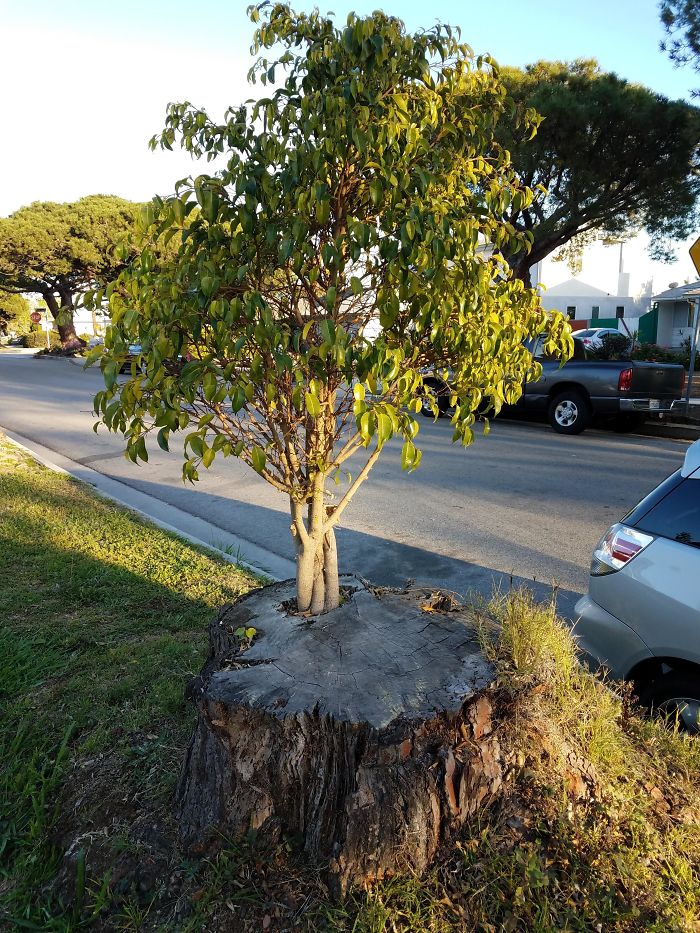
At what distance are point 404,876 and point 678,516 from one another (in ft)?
6.36

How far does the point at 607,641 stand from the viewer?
10.5 feet

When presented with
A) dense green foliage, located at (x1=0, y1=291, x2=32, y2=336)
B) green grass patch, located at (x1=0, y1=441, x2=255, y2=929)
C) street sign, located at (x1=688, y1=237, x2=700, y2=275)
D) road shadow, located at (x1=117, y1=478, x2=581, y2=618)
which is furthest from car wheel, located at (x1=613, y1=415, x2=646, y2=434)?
dense green foliage, located at (x1=0, y1=291, x2=32, y2=336)

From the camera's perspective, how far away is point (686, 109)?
58.5ft

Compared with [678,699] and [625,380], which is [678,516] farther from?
[625,380]

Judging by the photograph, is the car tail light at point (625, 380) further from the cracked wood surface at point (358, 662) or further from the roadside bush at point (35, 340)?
the roadside bush at point (35, 340)

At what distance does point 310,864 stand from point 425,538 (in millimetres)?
4449

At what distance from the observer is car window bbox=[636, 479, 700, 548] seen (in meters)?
2.99

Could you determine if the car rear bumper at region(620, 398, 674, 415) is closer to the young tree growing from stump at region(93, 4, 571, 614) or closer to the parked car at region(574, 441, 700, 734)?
the parked car at region(574, 441, 700, 734)

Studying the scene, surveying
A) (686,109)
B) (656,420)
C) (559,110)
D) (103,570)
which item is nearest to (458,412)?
(103,570)

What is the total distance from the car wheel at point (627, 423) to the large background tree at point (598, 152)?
5.92m

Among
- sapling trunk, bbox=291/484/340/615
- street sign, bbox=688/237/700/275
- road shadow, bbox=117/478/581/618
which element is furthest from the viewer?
street sign, bbox=688/237/700/275

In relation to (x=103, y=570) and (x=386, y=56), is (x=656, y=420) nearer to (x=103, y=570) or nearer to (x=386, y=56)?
(x=103, y=570)

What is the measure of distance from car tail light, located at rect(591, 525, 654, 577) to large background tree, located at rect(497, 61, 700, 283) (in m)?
14.9

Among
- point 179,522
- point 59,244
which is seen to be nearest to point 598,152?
point 179,522
